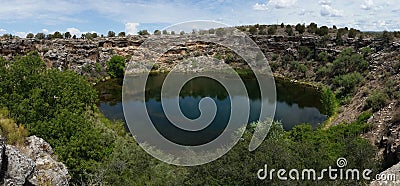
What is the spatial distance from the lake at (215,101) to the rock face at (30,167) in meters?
15.4

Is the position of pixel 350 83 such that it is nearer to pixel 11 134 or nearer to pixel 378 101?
pixel 378 101

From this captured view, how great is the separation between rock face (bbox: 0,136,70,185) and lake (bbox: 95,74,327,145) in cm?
1544

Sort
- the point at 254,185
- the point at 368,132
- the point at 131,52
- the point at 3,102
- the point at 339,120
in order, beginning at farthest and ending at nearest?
1. the point at 131,52
2. the point at 339,120
3. the point at 368,132
4. the point at 3,102
5. the point at 254,185

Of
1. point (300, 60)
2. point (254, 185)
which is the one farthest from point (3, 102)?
point (300, 60)

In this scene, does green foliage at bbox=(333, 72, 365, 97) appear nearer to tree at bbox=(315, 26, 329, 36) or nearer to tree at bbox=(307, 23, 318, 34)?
tree at bbox=(315, 26, 329, 36)

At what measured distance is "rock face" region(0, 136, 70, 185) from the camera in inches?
348

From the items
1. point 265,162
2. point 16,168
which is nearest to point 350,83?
point 265,162

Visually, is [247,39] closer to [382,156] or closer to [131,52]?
[131,52]

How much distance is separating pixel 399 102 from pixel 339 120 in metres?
6.35

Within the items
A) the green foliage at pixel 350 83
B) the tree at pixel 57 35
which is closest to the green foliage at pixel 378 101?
the green foliage at pixel 350 83

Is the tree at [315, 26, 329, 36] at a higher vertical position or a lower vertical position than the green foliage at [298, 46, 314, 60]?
higher

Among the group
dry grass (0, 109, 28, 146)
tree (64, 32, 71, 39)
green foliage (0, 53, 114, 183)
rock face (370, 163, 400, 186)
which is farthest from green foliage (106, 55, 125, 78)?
rock face (370, 163, 400, 186)

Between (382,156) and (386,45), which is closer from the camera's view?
(382,156)

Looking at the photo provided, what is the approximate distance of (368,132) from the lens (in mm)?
23234
